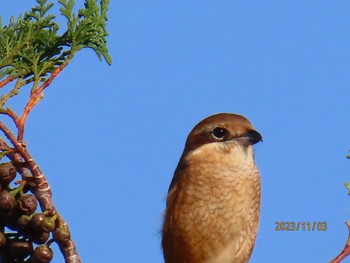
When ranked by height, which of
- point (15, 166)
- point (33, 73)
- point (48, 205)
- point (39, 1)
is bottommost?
point (48, 205)

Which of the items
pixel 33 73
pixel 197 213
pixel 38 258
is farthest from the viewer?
pixel 197 213

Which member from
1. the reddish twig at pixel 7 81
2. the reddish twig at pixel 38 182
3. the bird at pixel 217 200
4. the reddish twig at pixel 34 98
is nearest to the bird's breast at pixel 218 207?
the bird at pixel 217 200

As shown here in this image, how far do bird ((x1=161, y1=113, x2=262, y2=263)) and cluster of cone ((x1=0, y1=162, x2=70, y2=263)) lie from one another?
1.59 m

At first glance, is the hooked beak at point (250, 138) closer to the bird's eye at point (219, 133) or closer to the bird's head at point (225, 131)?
the bird's head at point (225, 131)

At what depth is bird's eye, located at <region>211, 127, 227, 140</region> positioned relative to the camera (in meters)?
4.58

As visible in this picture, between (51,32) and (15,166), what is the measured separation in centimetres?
98

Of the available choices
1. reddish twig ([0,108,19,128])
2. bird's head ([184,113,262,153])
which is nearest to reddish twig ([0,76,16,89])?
reddish twig ([0,108,19,128])

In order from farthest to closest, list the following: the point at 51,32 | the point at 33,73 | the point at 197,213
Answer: the point at 197,213, the point at 51,32, the point at 33,73

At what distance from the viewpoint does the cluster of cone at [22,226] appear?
2.99 meters

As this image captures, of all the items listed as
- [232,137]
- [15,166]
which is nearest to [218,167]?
[232,137]

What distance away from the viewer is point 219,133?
4598 mm

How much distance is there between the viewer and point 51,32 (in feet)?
12.6

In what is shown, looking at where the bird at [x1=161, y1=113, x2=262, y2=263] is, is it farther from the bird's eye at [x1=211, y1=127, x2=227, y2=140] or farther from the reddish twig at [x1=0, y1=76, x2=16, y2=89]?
the reddish twig at [x1=0, y1=76, x2=16, y2=89]

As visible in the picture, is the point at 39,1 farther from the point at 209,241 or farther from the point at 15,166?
the point at 209,241
